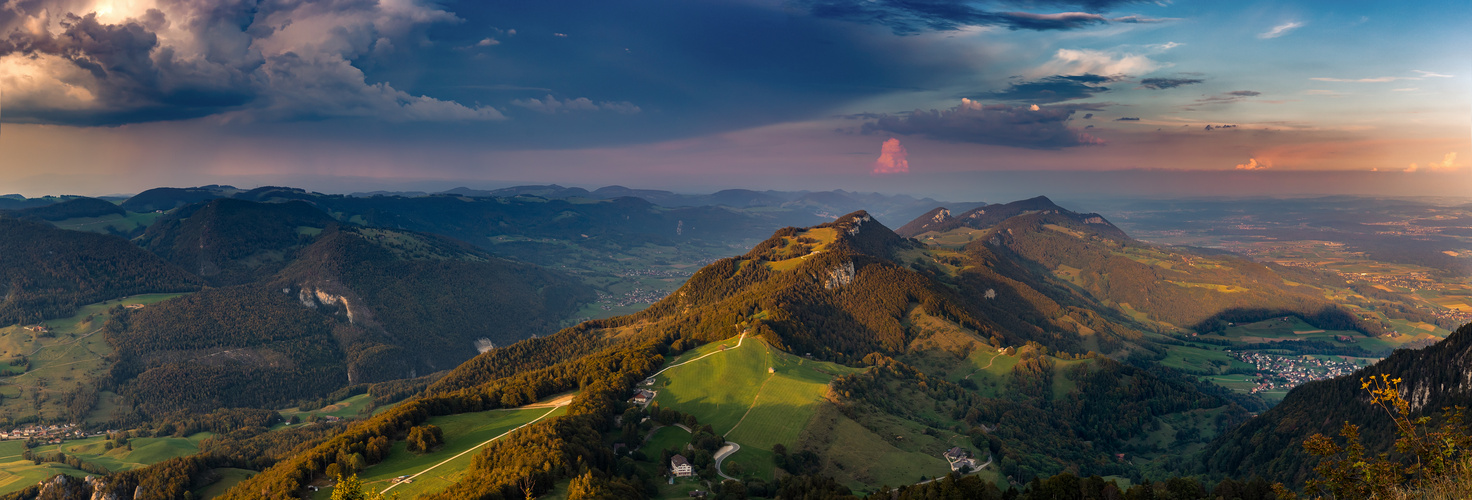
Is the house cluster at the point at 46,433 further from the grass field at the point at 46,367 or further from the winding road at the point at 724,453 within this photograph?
the winding road at the point at 724,453

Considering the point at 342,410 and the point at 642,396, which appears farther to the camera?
the point at 342,410

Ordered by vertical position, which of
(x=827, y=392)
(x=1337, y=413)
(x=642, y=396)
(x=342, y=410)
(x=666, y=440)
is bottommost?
(x=342, y=410)

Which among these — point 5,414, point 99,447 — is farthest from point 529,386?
point 5,414

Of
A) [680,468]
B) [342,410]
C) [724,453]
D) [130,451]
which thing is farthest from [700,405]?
[130,451]

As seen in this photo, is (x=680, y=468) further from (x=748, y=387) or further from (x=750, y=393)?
(x=748, y=387)

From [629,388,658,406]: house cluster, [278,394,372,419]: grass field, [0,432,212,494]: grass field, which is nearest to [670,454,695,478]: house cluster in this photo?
[629,388,658,406]: house cluster

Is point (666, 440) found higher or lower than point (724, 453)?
higher

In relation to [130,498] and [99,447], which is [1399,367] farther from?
[99,447]
